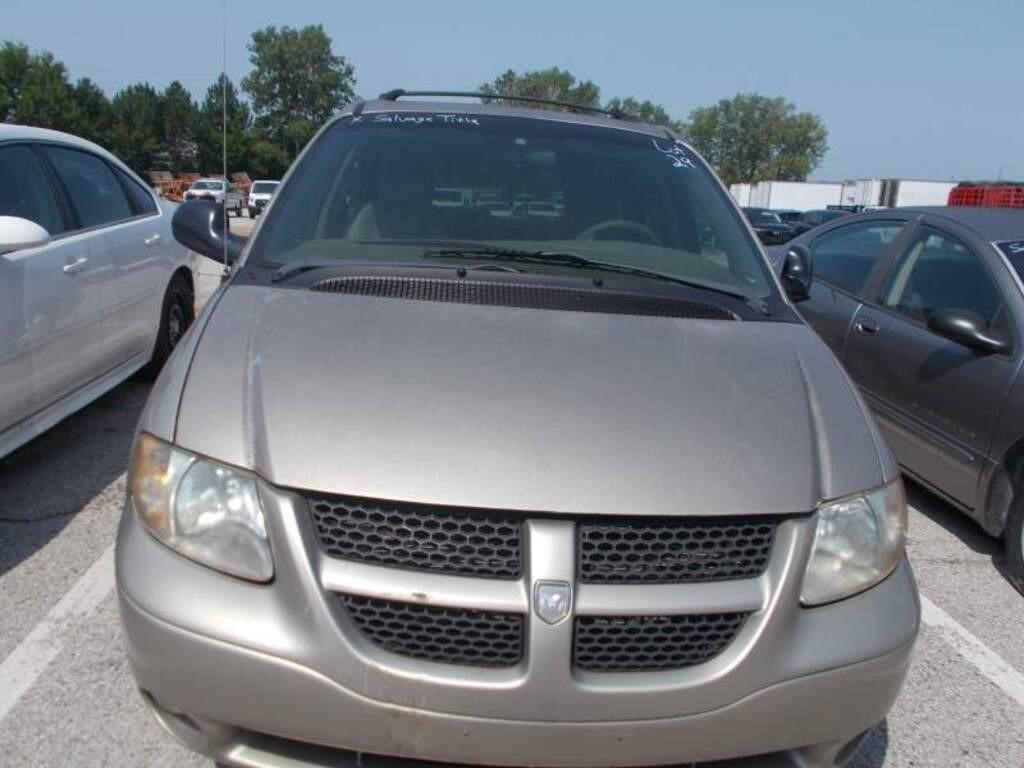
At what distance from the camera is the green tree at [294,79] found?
91.0 m

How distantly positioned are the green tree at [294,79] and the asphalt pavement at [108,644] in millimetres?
90352

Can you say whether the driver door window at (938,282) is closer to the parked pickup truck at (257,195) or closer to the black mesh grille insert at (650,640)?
the black mesh grille insert at (650,640)

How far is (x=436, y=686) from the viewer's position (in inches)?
69.1

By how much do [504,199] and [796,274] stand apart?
117 cm

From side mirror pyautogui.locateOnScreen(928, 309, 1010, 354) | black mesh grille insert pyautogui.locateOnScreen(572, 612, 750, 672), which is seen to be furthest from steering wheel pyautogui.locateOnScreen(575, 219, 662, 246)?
side mirror pyautogui.locateOnScreen(928, 309, 1010, 354)

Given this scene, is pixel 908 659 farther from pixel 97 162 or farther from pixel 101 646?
pixel 97 162

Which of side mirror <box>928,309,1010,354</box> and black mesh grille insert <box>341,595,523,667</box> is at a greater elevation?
side mirror <box>928,309,1010,354</box>

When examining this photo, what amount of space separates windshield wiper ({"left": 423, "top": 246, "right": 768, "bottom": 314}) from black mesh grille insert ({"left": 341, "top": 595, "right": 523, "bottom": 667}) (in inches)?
52.4

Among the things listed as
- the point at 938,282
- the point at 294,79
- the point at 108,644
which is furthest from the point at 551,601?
the point at 294,79

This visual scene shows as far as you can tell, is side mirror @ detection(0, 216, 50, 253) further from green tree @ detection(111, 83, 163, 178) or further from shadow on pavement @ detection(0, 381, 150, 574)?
green tree @ detection(111, 83, 163, 178)

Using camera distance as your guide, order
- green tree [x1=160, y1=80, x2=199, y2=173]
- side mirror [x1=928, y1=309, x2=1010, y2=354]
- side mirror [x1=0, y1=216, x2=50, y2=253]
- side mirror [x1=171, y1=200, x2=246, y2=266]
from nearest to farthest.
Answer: side mirror [x1=171, y1=200, x2=246, y2=266], side mirror [x1=0, y1=216, x2=50, y2=253], side mirror [x1=928, y1=309, x2=1010, y2=354], green tree [x1=160, y1=80, x2=199, y2=173]

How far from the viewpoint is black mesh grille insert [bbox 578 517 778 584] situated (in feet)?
6.02

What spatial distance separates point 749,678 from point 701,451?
470 mm

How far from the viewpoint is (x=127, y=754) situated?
2.42 meters
